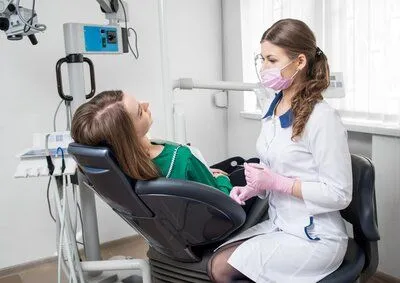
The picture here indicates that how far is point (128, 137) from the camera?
1.20m

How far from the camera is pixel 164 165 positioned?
132 centimetres

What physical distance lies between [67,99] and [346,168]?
138 centimetres

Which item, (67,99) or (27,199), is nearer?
(67,99)

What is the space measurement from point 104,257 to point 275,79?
1.82 meters

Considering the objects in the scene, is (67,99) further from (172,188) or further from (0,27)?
(172,188)

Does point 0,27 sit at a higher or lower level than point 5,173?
higher

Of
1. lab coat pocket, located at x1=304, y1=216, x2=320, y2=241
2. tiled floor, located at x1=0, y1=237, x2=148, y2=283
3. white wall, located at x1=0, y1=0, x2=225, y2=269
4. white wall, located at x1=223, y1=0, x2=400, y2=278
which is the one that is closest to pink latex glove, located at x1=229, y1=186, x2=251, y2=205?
lab coat pocket, located at x1=304, y1=216, x2=320, y2=241

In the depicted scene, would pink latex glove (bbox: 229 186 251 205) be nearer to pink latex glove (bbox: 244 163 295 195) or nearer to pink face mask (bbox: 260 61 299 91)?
pink latex glove (bbox: 244 163 295 195)

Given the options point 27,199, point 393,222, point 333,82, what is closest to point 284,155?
point 333,82

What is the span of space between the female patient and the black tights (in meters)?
0.28

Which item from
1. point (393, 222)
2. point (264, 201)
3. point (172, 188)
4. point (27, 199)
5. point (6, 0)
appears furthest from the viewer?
point (27, 199)

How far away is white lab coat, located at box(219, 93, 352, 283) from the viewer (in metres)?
1.21

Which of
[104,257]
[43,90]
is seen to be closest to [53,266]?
[104,257]

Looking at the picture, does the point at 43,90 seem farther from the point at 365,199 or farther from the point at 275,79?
the point at 365,199
